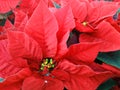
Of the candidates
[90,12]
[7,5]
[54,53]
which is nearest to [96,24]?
[90,12]

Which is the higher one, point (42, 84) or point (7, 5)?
point (7, 5)

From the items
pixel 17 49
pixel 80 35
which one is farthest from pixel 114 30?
pixel 17 49

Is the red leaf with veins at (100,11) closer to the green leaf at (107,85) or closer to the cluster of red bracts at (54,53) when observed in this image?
the cluster of red bracts at (54,53)

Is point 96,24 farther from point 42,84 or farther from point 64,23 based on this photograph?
point 42,84

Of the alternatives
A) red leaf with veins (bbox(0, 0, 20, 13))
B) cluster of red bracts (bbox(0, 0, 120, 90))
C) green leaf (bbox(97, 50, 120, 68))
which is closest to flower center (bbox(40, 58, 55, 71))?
cluster of red bracts (bbox(0, 0, 120, 90))

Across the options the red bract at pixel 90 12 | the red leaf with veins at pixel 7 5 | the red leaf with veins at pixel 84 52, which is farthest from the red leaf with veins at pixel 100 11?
the red leaf with veins at pixel 7 5

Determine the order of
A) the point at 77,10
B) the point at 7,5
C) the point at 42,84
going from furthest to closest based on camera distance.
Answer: the point at 7,5 < the point at 77,10 < the point at 42,84
